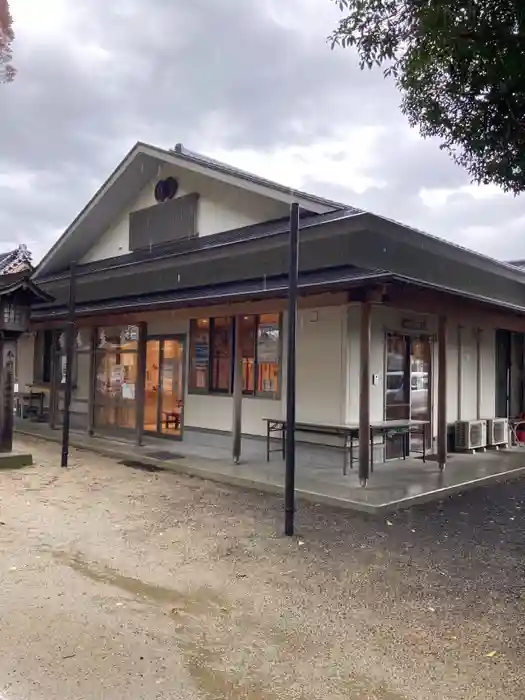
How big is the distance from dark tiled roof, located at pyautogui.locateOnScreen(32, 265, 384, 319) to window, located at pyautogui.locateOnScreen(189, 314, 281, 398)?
808mm

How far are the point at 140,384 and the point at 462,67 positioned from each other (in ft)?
25.5

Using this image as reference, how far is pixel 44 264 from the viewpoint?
16.3 m

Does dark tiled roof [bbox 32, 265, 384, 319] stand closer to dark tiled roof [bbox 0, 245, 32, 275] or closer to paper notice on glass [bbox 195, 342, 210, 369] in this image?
paper notice on glass [bbox 195, 342, 210, 369]

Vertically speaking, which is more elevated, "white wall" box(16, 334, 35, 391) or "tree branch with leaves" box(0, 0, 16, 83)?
"tree branch with leaves" box(0, 0, 16, 83)

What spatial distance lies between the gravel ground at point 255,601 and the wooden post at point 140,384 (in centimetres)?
386

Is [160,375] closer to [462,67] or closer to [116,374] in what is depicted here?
[116,374]

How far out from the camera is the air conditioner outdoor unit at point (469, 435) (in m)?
10.8

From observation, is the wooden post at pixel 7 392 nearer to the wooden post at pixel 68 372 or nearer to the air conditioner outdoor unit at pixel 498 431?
the wooden post at pixel 68 372

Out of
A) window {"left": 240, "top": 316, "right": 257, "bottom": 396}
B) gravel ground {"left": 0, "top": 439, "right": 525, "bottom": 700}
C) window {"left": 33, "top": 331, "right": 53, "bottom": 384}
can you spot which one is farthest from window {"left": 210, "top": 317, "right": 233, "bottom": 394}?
window {"left": 33, "top": 331, "right": 53, "bottom": 384}

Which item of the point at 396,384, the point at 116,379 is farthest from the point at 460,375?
the point at 116,379

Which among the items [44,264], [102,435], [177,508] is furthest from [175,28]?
[44,264]

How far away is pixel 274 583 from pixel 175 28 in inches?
256

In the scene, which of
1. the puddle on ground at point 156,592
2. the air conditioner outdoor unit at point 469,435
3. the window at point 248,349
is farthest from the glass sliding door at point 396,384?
the puddle on ground at point 156,592

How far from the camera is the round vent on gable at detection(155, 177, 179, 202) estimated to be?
12.8 metres
